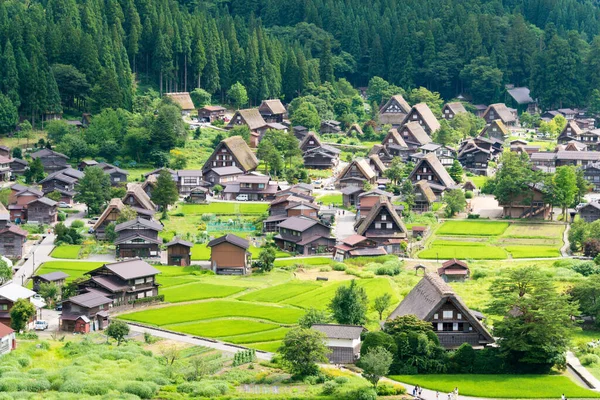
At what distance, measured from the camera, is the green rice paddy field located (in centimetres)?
6600

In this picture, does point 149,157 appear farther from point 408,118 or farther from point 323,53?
point 323,53

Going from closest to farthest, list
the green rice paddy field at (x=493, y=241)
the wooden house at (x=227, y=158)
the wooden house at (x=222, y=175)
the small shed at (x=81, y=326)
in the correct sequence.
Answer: the small shed at (x=81, y=326)
the green rice paddy field at (x=493, y=241)
the wooden house at (x=222, y=175)
the wooden house at (x=227, y=158)

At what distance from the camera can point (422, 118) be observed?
341 feet

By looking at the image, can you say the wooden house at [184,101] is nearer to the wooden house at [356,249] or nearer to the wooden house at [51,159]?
the wooden house at [51,159]

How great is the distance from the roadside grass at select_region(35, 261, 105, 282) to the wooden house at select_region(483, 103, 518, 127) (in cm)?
5905

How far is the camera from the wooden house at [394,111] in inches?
4313

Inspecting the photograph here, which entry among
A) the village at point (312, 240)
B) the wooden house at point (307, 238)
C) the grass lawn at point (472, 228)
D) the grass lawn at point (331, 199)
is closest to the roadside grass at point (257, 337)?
the village at point (312, 240)

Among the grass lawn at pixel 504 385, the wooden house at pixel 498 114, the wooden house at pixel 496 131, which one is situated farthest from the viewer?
the wooden house at pixel 498 114

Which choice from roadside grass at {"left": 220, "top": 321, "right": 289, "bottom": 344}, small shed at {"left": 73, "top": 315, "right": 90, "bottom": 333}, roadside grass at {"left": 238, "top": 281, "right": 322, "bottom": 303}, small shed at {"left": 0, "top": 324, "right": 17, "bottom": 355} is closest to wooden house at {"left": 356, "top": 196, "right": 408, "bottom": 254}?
roadside grass at {"left": 238, "top": 281, "right": 322, "bottom": 303}

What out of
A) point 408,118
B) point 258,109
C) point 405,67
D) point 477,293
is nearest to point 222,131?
point 258,109

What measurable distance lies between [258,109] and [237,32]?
1812 cm

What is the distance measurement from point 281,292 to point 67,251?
15293 mm

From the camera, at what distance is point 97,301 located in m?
52.7

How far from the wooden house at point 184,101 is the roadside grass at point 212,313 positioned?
157 ft
